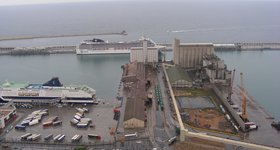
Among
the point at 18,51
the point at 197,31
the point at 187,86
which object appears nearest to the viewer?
the point at 187,86

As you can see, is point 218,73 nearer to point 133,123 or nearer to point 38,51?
point 133,123

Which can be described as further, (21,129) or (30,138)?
(21,129)

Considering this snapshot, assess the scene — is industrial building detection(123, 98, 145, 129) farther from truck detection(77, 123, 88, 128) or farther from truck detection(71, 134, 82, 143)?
truck detection(71, 134, 82, 143)

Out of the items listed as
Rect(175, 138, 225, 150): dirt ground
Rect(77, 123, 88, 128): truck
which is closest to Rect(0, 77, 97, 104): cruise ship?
Rect(77, 123, 88, 128): truck

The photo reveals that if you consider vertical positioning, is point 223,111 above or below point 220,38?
below

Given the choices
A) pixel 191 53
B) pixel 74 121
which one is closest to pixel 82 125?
pixel 74 121

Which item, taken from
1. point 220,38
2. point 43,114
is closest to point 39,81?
point 43,114

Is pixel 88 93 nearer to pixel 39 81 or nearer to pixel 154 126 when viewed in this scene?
pixel 154 126

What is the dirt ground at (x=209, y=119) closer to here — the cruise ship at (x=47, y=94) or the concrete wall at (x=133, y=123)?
the concrete wall at (x=133, y=123)

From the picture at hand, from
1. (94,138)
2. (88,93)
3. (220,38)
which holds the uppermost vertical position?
(220,38)
